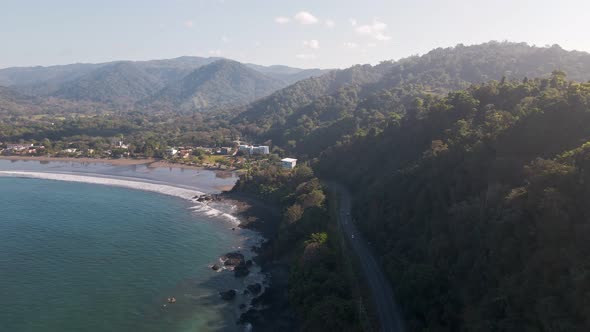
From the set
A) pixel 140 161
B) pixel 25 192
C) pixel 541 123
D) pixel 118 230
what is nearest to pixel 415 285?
pixel 541 123

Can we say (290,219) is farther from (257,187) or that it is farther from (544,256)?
(544,256)

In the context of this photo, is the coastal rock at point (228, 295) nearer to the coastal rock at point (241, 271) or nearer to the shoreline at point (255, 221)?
the shoreline at point (255, 221)

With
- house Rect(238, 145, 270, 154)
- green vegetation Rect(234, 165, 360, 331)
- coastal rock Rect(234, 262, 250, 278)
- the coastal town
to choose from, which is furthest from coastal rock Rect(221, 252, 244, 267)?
house Rect(238, 145, 270, 154)

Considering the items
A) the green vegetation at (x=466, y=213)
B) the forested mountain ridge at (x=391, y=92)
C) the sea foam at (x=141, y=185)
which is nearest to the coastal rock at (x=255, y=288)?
the green vegetation at (x=466, y=213)

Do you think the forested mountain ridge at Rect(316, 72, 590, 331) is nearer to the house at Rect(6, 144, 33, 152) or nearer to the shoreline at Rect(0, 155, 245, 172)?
the shoreline at Rect(0, 155, 245, 172)

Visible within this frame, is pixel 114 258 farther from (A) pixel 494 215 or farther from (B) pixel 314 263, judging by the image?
(A) pixel 494 215

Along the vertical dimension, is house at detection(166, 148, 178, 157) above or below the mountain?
below
